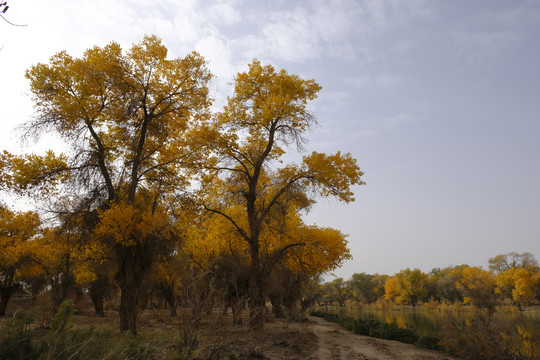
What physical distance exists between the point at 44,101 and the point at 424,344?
1610cm

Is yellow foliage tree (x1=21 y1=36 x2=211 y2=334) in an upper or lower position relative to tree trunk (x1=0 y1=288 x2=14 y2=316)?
upper

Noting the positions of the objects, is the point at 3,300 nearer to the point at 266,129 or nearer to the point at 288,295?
the point at 288,295

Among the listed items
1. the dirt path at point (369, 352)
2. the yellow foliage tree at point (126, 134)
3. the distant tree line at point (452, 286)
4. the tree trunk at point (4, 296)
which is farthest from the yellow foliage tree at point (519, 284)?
the tree trunk at point (4, 296)

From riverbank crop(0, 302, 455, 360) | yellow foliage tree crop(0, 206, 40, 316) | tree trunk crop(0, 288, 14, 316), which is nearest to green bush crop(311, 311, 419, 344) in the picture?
riverbank crop(0, 302, 455, 360)

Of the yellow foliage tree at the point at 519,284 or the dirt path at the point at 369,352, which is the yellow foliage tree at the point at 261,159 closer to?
the dirt path at the point at 369,352

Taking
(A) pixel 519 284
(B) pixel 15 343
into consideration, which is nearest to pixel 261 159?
(B) pixel 15 343

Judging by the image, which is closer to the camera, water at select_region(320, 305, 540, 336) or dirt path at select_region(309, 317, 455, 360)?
dirt path at select_region(309, 317, 455, 360)

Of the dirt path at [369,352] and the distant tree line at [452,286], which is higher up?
the distant tree line at [452,286]

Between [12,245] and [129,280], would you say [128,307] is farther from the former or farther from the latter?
[12,245]

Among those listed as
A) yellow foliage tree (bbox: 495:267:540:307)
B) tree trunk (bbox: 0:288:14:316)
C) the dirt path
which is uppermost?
yellow foliage tree (bbox: 495:267:540:307)

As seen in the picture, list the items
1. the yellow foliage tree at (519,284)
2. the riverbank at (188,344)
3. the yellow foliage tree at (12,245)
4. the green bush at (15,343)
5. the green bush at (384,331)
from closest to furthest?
the green bush at (15,343), the riverbank at (188,344), the green bush at (384,331), the yellow foliage tree at (12,245), the yellow foliage tree at (519,284)

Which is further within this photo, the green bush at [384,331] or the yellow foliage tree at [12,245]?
the yellow foliage tree at [12,245]

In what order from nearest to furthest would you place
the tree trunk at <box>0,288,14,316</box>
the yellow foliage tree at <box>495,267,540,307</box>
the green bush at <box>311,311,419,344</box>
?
the green bush at <box>311,311,419,344</box>
the tree trunk at <box>0,288,14,316</box>
the yellow foliage tree at <box>495,267,540,307</box>

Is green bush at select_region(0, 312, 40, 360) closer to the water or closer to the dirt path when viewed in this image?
the dirt path
